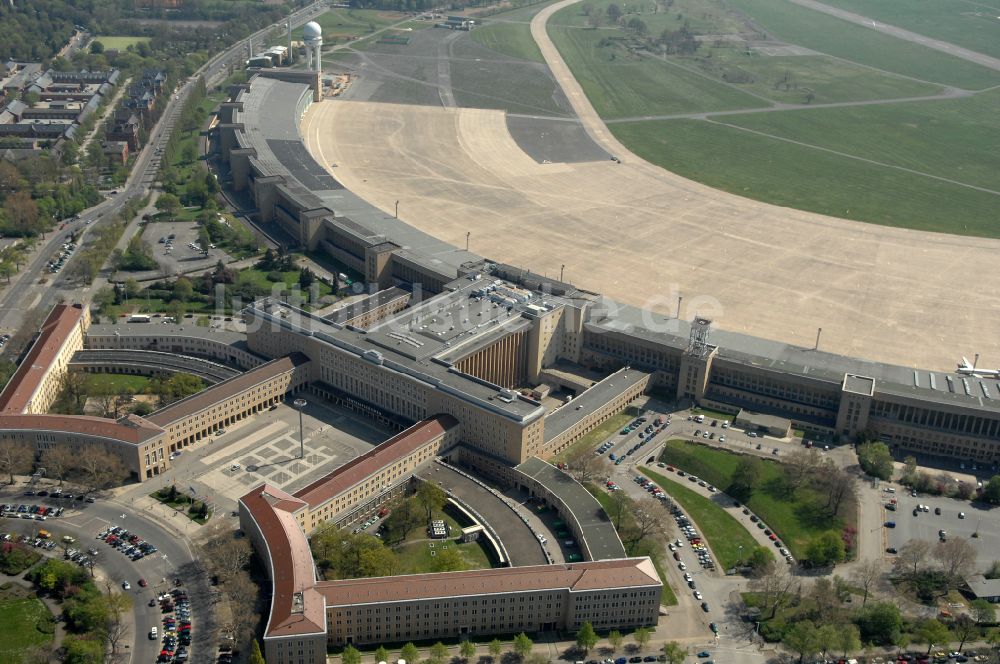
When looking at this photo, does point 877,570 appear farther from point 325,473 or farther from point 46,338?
point 46,338

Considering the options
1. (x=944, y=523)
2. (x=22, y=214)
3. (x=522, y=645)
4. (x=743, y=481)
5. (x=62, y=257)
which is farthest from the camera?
(x=22, y=214)

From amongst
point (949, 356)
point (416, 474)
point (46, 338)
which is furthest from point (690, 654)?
point (46, 338)

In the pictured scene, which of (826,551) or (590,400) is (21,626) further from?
(826,551)

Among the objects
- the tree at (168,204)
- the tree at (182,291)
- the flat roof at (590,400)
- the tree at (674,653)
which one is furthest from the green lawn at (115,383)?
the tree at (674,653)

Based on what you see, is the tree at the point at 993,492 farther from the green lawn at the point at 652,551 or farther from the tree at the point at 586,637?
the tree at the point at 586,637

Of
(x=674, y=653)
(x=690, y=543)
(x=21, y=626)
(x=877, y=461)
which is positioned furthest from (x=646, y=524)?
(x=21, y=626)
